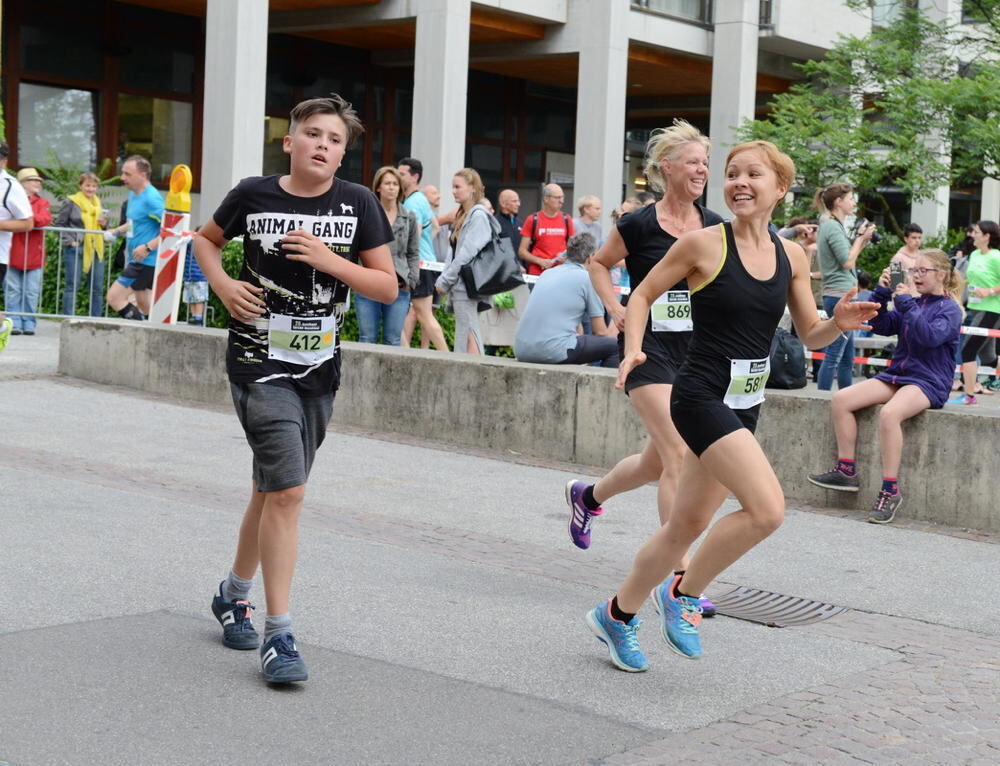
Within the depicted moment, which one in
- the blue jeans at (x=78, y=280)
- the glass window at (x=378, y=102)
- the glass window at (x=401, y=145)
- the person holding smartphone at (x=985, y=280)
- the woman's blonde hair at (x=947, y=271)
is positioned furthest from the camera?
the glass window at (x=401, y=145)

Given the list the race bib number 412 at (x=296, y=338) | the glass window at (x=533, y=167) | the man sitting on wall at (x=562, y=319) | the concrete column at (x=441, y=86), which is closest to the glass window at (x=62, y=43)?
the concrete column at (x=441, y=86)

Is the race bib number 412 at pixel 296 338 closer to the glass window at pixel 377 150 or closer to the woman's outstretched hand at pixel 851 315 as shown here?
the woman's outstretched hand at pixel 851 315

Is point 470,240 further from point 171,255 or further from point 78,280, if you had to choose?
point 78,280

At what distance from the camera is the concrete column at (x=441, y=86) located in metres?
25.7

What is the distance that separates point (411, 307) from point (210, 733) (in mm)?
10139

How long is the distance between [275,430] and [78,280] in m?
12.4

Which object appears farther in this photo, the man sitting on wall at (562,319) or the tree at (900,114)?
the tree at (900,114)

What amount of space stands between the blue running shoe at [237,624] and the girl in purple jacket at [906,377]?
4.50 metres

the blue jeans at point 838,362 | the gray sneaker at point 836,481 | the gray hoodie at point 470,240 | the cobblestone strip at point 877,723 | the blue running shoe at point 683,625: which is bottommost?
the cobblestone strip at point 877,723

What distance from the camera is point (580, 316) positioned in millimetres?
10727

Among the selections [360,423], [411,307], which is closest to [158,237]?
[411,307]

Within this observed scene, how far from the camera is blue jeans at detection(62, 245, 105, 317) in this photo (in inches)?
653

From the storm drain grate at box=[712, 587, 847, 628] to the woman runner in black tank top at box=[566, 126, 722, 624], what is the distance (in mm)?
227

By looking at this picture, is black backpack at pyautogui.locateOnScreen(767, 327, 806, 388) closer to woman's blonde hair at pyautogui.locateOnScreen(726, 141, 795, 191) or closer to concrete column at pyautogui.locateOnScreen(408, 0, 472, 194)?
woman's blonde hair at pyautogui.locateOnScreen(726, 141, 795, 191)
